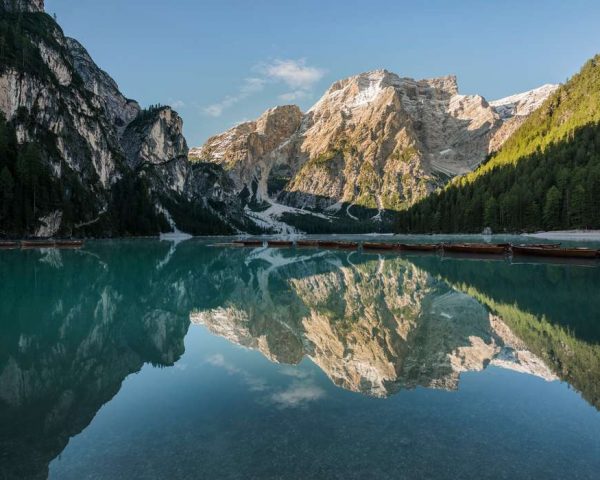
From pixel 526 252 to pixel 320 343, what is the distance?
50.0 meters

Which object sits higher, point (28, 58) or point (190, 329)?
point (28, 58)

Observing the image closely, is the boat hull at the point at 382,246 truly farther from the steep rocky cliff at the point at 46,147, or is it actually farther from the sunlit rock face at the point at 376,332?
the steep rocky cliff at the point at 46,147

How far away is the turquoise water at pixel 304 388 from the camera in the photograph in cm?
773

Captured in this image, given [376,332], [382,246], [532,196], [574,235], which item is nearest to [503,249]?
[382,246]

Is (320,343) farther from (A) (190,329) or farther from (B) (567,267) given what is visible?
(B) (567,267)

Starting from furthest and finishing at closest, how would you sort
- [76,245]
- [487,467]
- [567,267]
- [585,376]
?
1. [76,245]
2. [567,267]
3. [585,376]
4. [487,467]

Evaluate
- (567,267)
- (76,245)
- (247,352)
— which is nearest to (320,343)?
(247,352)

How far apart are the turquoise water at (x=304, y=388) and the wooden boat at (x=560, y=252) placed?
1158 inches

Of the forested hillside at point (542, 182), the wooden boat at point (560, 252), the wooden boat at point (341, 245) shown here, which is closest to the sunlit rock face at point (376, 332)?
the wooden boat at point (560, 252)

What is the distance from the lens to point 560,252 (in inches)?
2035

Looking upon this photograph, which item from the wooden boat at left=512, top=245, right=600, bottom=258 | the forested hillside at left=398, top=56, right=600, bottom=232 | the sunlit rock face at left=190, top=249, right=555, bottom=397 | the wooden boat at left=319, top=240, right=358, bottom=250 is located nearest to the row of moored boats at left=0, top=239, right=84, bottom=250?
the wooden boat at left=319, top=240, right=358, bottom=250

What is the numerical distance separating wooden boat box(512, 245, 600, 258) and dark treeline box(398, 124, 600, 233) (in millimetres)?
70241

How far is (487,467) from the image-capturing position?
730 cm

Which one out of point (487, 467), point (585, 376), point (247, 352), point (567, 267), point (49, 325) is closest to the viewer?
point (487, 467)
